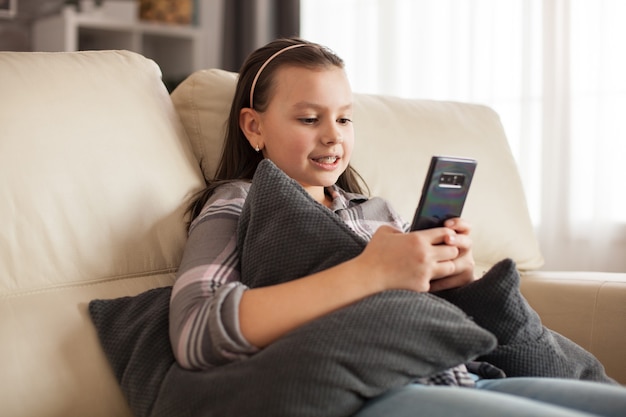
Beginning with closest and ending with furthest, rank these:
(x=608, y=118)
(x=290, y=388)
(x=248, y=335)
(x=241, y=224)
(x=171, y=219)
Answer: (x=290, y=388) → (x=248, y=335) → (x=241, y=224) → (x=171, y=219) → (x=608, y=118)

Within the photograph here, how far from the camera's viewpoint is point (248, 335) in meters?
1.06

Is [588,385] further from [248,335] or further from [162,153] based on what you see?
[162,153]

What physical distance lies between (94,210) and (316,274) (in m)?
0.44

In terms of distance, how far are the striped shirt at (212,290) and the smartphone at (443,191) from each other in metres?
0.22

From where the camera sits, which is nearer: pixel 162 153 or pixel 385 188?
pixel 162 153

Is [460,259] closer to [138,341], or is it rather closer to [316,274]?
[316,274]

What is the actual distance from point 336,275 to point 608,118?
200 cm

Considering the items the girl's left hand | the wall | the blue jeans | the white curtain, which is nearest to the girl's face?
the girl's left hand

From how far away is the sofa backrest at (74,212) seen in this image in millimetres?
1203

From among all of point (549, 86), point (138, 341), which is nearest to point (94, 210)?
point (138, 341)

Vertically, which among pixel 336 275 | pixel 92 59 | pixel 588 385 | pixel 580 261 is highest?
pixel 92 59

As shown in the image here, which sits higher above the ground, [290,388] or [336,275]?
[336,275]

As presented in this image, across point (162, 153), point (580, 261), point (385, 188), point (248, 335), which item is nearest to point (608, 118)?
point (580, 261)

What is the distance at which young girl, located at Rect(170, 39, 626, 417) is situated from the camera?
3.41 feet
